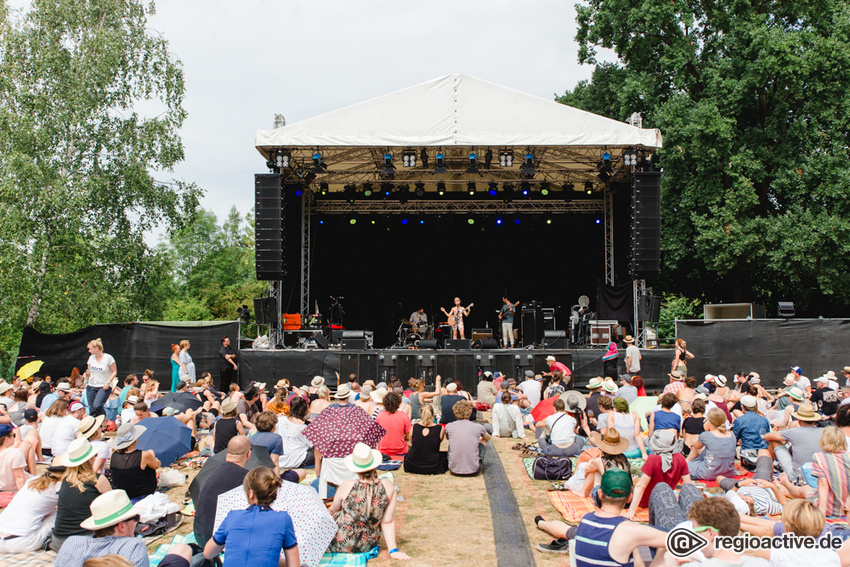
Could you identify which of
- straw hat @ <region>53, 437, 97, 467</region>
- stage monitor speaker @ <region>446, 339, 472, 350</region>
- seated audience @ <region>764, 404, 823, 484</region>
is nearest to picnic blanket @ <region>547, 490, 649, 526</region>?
seated audience @ <region>764, 404, 823, 484</region>

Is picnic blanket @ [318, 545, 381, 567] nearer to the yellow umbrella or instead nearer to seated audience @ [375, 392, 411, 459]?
seated audience @ [375, 392, 411, 459]

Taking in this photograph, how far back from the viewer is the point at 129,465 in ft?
19.9

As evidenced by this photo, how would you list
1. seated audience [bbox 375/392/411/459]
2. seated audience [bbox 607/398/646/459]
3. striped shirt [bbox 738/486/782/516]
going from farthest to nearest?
seated audience [bbox 375/392/411/459] → seated audience [bbox 607/398/646/459] → striped shirt [bbox 738/486/782/516]

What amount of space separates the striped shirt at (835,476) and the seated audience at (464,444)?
3.83 metres

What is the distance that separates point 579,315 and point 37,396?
12.8 m

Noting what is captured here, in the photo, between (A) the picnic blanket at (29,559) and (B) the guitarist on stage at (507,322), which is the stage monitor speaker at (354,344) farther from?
(A) the picnic blanket at (29,559)

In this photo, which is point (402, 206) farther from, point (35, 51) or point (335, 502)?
point (335, 502)

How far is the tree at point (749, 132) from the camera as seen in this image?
17.5m

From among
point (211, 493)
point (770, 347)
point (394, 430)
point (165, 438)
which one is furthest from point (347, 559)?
point (770, 347)

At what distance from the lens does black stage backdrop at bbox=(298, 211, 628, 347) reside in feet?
64.4

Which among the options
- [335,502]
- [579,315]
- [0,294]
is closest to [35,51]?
[0,294]

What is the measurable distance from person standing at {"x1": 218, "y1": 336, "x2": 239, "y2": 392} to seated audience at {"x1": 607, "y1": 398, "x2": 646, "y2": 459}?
31.1ft

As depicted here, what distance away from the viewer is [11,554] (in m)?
5.16

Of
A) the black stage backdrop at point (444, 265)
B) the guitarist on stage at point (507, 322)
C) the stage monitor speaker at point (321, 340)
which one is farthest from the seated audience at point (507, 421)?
the black stage backdrop at point (444, 265)
